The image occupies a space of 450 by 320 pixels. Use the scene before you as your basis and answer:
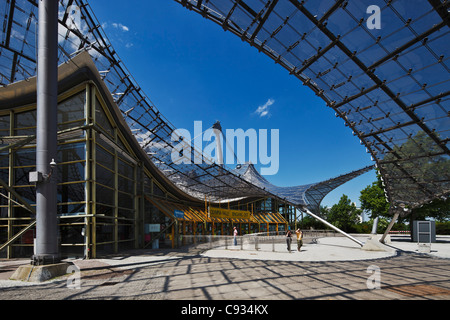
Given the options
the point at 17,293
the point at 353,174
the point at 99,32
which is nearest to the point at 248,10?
the point at 99,32

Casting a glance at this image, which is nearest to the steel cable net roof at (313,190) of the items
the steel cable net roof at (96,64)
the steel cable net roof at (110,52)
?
the steel cable net roof at (96,64)

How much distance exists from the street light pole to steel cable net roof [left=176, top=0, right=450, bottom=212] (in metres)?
5.67

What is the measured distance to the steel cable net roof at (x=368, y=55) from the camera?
11094 millimetres

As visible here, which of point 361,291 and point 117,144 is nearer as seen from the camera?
point 361,291

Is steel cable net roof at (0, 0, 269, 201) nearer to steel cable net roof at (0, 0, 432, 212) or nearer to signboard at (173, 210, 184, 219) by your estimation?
steel cable net roof at (0, 0, 432, 212)

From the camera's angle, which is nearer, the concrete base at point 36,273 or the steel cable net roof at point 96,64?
the concrete base at point 36,273

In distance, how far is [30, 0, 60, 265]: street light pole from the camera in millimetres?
10109

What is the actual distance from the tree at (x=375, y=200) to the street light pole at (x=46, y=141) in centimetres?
5054

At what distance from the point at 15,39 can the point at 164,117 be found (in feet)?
45.2

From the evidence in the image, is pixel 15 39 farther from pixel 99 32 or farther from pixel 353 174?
pixel 353 174

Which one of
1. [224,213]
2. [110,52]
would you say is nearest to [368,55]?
[110,52]

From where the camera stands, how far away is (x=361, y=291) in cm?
788

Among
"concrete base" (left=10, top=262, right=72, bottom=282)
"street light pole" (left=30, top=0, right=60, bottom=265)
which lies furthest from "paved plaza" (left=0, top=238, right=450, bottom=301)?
"street light pole" (left=30, top=0, right=60, bottom=265)

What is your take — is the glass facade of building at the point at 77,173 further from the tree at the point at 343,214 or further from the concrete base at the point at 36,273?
the tree at the point at 343,214
